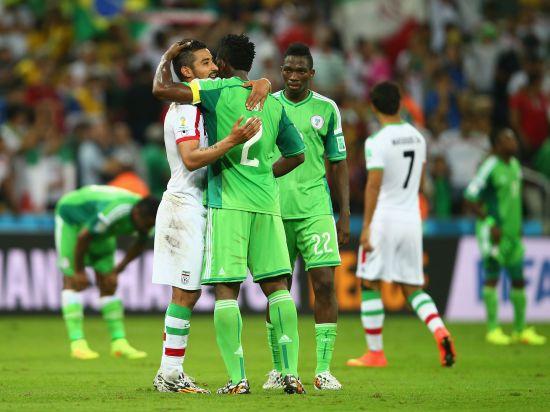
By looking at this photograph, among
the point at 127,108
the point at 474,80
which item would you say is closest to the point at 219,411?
the point at 127,108

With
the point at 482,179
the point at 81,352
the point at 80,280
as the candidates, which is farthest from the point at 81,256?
the point at 482,179

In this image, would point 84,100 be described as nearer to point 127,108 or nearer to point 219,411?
point 127,108

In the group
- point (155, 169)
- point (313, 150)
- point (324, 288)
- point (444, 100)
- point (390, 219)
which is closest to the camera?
point (324, 288)

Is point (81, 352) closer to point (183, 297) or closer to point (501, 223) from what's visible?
point (183, 297)

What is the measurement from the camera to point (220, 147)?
8367 mm

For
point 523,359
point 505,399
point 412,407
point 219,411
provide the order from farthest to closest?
point 523,359
point 505,399
point 412,407
point 219,411

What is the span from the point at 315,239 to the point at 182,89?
75.4 inches

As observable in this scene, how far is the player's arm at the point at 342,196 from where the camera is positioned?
32.2 ft

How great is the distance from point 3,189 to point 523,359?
8.71 m

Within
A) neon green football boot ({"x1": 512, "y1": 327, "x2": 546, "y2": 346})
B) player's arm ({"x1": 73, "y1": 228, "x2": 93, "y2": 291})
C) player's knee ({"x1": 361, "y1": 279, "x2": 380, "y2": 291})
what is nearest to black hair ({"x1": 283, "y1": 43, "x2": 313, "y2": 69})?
player's knee ({"x1": 361, "y1": 279, "x2": 380, "y2": 291})

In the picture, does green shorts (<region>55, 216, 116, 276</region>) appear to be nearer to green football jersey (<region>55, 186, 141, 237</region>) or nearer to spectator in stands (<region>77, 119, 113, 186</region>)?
green football jersey (<region>55, 186, 141, 237</region>)

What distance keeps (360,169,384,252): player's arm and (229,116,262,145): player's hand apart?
10.7 ft

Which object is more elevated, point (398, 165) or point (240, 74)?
point (240, 74)

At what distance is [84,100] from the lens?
20.5 m
